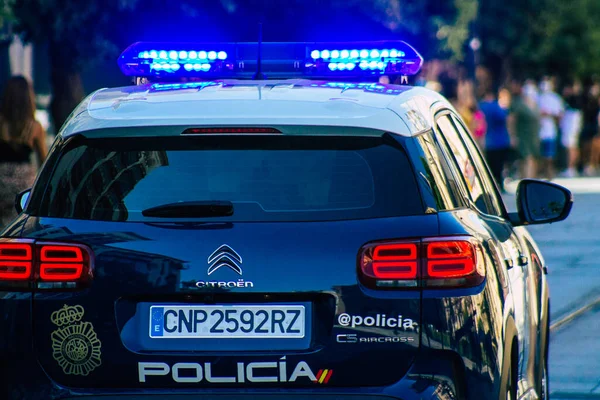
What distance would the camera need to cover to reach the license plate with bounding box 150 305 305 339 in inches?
168

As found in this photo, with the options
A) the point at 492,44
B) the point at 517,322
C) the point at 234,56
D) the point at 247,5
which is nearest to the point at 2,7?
the point at 247,5

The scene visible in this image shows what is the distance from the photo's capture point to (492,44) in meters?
45.1

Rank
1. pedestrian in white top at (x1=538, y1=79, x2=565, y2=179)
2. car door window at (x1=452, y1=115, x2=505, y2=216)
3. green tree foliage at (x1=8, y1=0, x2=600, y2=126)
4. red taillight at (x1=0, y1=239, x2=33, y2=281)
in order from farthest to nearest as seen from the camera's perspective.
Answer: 1. pedestrian in white top at (x1=538, y1=79, x2=565, y2=179)
2. green tree foliage at (x1=8, y1=0, x2=600, y2=126)
3. car door window at (x1=452, y1=115, x2=505, y2=216)
4. red taillight at (x1=0, y1=239, x2=33, y2=281)

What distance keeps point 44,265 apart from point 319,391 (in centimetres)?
89

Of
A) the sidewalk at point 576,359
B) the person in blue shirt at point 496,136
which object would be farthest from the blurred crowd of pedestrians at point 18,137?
the person in blue shirt at point 496,136

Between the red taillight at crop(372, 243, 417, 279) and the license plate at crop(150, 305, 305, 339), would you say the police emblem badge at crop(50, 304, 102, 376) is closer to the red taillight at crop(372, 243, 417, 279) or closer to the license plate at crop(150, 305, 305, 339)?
the license plate at crop(150, 305, 305, 339)

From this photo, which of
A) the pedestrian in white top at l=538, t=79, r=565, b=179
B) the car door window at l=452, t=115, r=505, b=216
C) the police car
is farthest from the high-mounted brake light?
the pedestrian in white top at l=538, t=79, r=565, b=179

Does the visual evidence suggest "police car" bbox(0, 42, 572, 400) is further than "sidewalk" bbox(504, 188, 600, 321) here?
No

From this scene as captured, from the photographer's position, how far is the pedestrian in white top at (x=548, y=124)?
28.0 meters

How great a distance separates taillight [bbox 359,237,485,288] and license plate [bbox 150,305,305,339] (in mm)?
239

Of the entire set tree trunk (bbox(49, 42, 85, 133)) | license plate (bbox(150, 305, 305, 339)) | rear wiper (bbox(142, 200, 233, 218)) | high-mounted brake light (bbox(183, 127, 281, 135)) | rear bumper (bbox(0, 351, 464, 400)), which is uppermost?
high-mounted brake light (bbox(183, 127, 281, 135))

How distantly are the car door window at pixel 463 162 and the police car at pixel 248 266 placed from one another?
0.39 metres

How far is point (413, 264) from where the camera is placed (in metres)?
4.29

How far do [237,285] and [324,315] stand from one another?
27 cm
